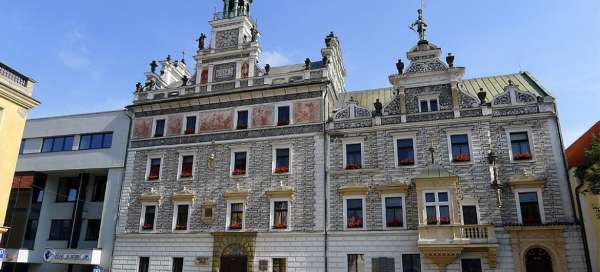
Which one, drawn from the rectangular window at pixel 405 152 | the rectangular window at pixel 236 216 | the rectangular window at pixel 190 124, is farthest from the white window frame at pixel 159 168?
the rectangular window at pixel 405 152

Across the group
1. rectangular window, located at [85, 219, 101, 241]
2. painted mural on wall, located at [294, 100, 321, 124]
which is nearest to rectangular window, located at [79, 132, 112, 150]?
rectangular window, located at [85, 219, 101, 241]

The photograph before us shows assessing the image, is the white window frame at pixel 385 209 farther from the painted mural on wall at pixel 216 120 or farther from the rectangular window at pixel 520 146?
the painted mural on wall at pixel 216 120

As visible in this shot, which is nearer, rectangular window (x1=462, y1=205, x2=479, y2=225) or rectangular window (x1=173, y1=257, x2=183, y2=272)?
rectangular window (x1=462, y1=205, x2=479, y2=225)

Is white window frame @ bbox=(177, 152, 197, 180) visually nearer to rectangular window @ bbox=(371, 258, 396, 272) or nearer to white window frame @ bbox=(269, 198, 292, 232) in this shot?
white window frame @ bbox=(269, 198, 292, 232)

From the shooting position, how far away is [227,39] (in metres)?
34.4

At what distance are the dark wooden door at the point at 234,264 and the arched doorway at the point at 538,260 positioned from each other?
15822 mm

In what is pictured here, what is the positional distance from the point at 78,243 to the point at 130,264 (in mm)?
7020

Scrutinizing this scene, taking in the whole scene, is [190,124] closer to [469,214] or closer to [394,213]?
[394,213]

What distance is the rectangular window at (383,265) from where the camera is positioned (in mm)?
25531

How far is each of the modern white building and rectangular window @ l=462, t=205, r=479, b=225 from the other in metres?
23.1

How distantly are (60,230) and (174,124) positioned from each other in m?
12.5

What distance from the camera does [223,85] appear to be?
33.0 metres

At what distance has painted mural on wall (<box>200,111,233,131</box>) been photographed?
1260 inches

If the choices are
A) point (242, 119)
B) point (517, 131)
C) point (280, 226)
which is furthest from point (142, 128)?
point (517, 131)
